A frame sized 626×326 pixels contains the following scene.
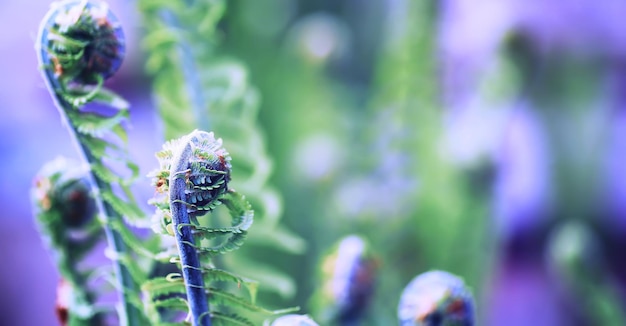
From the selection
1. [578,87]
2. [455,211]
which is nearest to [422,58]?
[455,211]

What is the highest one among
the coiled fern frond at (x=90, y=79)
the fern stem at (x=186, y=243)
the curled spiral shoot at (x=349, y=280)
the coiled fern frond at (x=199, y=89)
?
the coiled fern frond at (x=199, y=89)

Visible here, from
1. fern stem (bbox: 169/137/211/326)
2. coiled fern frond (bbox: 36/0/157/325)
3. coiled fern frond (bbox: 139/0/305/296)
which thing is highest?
coiled fern frond (bbox: 139/0/305/296)

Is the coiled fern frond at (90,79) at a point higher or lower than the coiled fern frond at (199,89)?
lower

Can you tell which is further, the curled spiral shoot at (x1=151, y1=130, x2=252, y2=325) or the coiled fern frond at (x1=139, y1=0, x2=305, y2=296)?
the coiled fern frond at (x1=139, y1=0, x2=305, y2=296)

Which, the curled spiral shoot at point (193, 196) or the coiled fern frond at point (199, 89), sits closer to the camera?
the curled spiral shoot at point (193, 196)

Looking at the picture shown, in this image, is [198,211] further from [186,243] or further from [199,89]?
[199,89]

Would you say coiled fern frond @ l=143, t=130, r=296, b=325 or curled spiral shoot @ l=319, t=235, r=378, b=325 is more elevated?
curled spiral shoot @ l=319, t=235, r=378, b=325

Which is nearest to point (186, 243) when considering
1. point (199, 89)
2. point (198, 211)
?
point (198, 211)
